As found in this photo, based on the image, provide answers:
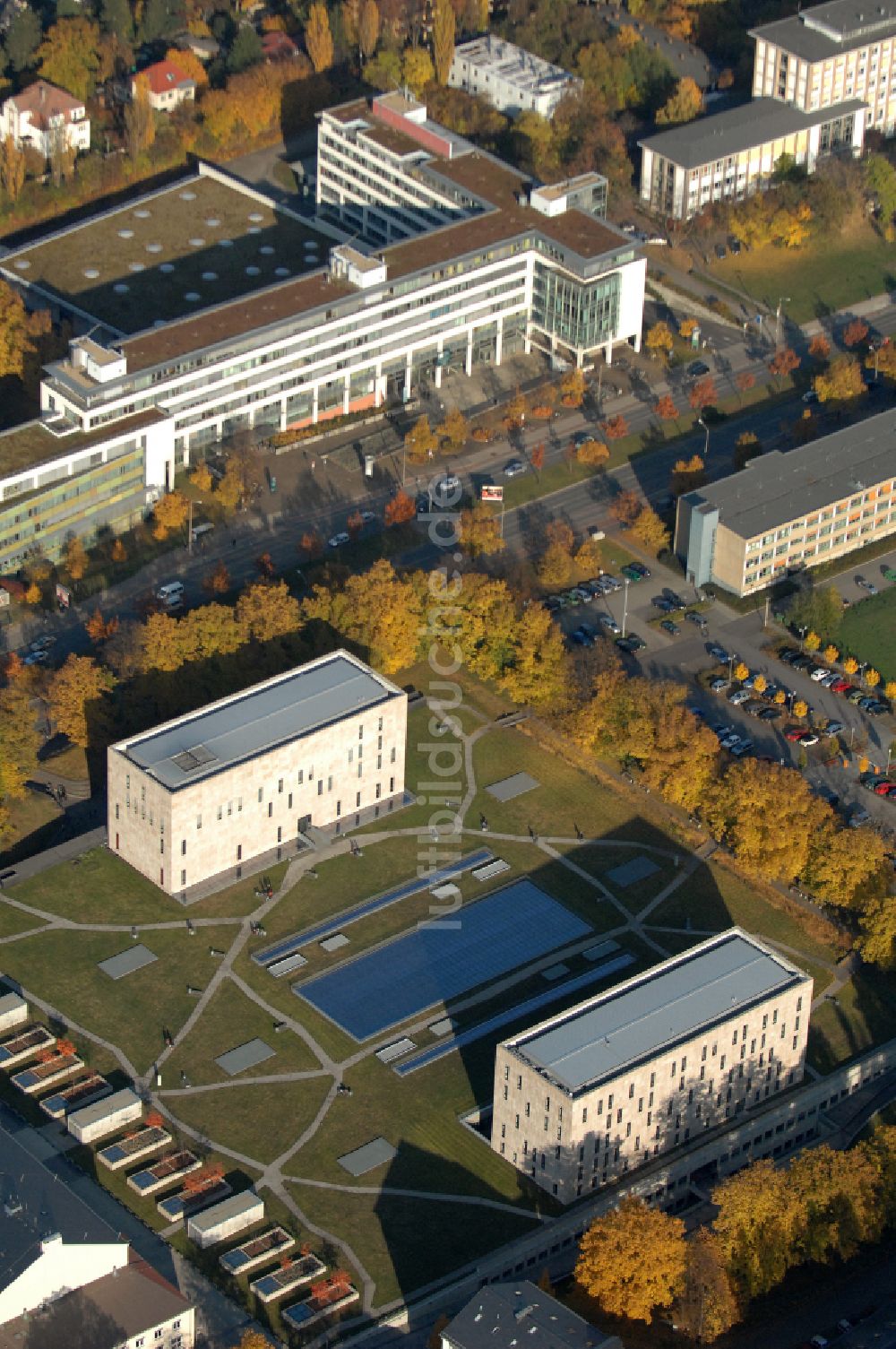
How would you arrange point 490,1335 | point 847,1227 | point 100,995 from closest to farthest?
1. point 490,1335
2. point 847,1227
3. point 100,995

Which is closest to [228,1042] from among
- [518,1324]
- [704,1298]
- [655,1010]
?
[655,1010]

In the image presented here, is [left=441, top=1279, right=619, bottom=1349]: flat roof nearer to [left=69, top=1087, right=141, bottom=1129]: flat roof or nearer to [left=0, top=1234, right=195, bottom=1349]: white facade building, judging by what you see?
[left=0, top=1234, right=195, bottom=1349]: white facade building

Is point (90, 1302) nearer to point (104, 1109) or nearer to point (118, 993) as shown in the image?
point (104, 1109)

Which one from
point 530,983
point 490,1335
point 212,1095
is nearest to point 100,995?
point 212,1095

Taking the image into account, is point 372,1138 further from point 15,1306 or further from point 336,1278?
point 15,1306

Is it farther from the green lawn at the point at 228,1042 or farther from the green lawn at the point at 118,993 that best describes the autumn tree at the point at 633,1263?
the green lawn at the point at 118,993

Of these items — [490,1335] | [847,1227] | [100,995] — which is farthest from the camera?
[100,995]
